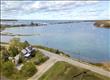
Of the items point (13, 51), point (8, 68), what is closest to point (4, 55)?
point (13, 51)

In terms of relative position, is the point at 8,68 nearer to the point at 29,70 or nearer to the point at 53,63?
the point at 29,70

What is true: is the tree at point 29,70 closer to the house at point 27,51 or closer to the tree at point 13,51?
the house at point 27,51

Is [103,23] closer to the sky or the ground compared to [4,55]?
closer to the sky

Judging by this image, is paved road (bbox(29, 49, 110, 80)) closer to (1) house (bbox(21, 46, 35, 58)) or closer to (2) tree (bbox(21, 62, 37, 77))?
(2) tree (bbox(21, 62, 37, 77))

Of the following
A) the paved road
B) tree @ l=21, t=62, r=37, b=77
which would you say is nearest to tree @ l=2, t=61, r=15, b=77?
tree @ l=21, t=62, r=37, b=77

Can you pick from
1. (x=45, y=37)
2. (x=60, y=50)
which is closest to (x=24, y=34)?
(x=45, y=37)

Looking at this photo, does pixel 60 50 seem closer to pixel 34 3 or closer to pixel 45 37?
pixel 45 37
